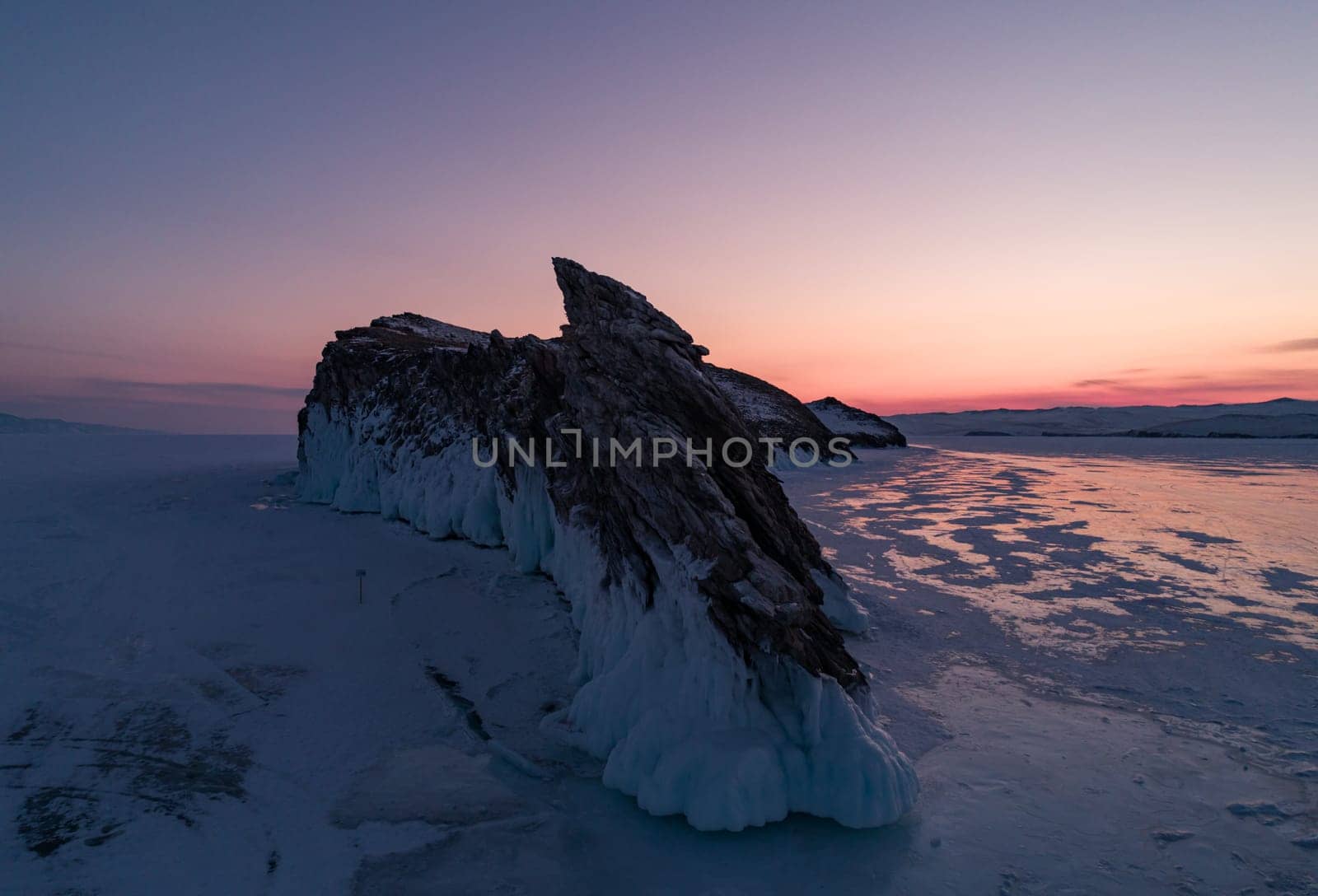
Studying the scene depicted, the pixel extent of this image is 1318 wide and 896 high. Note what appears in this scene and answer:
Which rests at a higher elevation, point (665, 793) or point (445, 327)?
point (445, 327)

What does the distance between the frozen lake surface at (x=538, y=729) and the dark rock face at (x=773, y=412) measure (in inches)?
1593

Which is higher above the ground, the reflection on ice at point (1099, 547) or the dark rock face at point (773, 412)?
the dark rock face at point (773, 412)

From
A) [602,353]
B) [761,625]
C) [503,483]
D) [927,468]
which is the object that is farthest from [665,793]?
[927,468]

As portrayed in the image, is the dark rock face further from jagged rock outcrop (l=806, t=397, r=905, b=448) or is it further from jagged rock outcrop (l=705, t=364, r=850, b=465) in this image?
jagged rock outcrop (l=806, t=397, r=905, b=448)

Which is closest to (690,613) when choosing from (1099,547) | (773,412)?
(1099,547)

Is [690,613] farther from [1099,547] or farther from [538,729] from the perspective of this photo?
[1099,547]

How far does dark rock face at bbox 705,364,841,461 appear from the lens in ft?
197

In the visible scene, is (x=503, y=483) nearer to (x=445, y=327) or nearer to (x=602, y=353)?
(x=602, y=353)

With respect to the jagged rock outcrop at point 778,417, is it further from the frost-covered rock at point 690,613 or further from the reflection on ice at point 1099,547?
the frost-covered rock at point 690,613

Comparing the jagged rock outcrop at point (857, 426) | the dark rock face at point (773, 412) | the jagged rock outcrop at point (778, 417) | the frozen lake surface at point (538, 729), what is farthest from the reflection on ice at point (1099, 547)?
the jagged rock outcrop at point (857, 426)

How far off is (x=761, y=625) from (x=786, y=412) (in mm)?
60075

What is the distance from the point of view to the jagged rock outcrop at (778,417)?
5881 centimetres

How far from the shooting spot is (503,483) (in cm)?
1998

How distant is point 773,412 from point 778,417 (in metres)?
1.33
